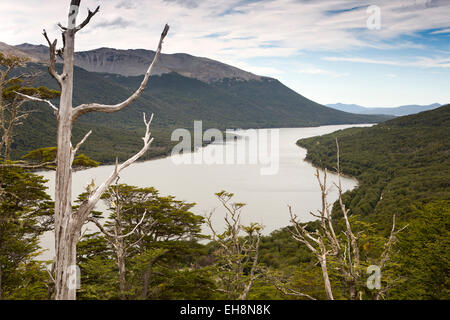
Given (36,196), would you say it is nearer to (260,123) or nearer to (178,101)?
(260,123)

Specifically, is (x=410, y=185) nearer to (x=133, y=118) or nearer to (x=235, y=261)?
(x=235, y=261)

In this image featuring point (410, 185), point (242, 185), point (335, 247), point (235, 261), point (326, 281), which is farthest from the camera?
point (242, 185)

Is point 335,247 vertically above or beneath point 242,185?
above

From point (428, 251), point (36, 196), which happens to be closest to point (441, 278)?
point (428, 251)

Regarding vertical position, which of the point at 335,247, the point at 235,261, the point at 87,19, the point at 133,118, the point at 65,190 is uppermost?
the point at 133,118

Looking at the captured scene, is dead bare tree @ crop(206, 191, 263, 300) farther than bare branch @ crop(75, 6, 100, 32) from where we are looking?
Yes

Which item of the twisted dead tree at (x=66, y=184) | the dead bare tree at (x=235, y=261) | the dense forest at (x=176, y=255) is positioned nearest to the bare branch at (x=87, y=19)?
the twisted dead tree at (x=66, y=184)

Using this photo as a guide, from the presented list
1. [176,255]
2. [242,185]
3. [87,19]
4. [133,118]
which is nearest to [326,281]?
[87,19]

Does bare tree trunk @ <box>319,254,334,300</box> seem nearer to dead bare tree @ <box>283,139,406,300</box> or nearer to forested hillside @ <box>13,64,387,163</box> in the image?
dead bare tree @ <box>283,139,406,300</box>

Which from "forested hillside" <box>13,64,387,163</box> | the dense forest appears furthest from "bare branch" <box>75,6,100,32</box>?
"forested hillside" <box>13,64,387,163</box>
